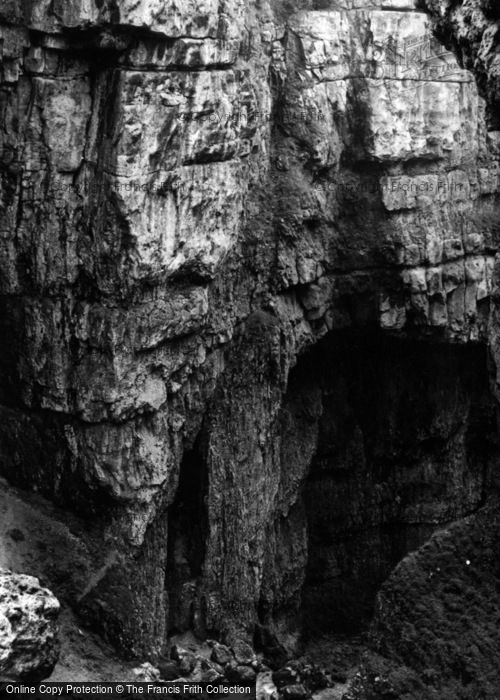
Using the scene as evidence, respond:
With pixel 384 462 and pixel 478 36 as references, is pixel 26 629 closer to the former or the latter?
pixel 478 36

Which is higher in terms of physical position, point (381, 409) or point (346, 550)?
point (381, 409)

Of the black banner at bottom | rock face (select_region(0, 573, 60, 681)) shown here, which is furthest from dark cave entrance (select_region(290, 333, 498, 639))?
rock face (select_region(0, 573, 60, 681))

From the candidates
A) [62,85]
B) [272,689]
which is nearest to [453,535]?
[272,689]

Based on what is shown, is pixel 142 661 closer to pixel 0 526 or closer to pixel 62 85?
pixel 0 526

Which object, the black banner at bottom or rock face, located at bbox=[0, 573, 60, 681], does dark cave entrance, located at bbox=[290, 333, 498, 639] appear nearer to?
the black banner at bottom

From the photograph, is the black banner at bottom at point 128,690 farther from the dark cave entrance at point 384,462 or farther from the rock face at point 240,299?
the dark cave entrance at point 384,462

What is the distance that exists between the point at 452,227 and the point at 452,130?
304 cm

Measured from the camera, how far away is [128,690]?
31469mm

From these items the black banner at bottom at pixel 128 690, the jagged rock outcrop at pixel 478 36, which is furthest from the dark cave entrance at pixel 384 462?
the jagged rock outcrop at pixel 478 36

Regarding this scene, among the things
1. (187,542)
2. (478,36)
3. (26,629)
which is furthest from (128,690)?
(478,36)

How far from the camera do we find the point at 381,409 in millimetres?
44375

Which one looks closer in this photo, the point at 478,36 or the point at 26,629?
the point at 478,36

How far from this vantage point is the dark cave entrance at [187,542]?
38.0 m

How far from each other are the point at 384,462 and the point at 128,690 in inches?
629
